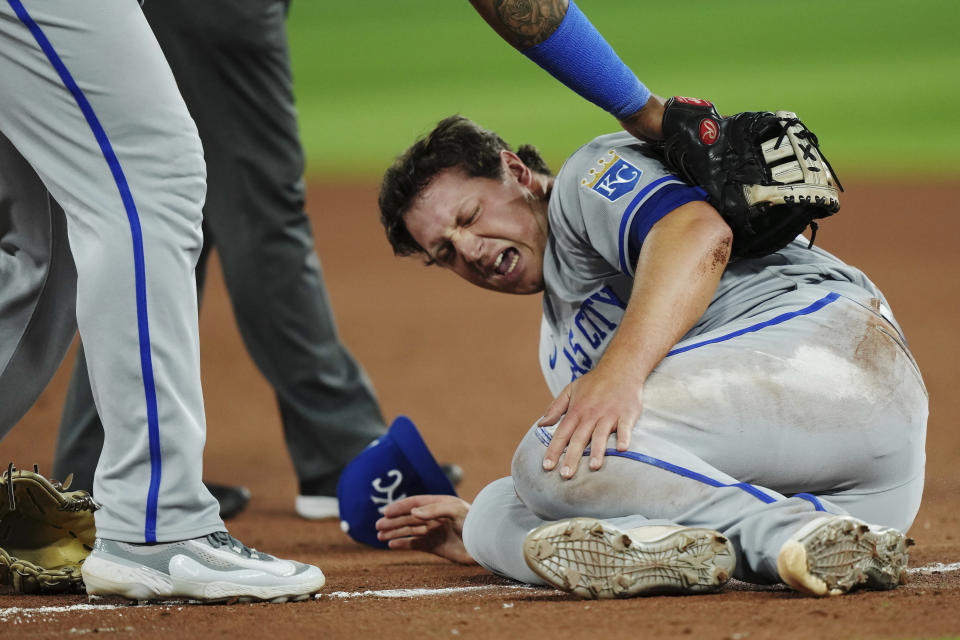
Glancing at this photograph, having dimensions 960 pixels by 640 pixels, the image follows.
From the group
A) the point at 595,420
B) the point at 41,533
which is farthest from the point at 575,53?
the point at 41,533

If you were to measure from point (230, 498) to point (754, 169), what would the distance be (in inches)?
78.4

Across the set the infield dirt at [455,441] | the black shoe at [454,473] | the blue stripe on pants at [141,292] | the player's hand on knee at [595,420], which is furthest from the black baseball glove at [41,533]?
the black shoe at [454,473]

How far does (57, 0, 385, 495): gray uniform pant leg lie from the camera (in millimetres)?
3443

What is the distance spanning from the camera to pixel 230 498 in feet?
11.4

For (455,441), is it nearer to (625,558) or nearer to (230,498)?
(230,498)

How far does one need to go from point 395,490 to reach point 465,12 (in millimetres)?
21474

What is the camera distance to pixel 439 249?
261cm

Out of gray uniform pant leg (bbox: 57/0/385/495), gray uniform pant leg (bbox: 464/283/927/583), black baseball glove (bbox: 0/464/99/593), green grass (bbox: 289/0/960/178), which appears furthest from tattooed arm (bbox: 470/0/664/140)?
green grass (bbox: 289/0/960/178)

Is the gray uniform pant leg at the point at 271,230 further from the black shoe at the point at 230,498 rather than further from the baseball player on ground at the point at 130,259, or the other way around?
the baseball player on ground at the point at 130,259

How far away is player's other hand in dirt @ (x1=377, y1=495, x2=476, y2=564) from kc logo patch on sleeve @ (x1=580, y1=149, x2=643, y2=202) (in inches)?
29.1

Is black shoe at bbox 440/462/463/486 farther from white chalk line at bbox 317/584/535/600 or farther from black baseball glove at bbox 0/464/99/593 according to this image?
black baseball glove at bbox 0/464/99/593

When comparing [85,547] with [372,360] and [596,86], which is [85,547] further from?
[372,360]

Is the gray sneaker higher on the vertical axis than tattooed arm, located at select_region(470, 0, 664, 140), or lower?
lower

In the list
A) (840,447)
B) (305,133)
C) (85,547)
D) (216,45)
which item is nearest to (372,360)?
(216,45)
